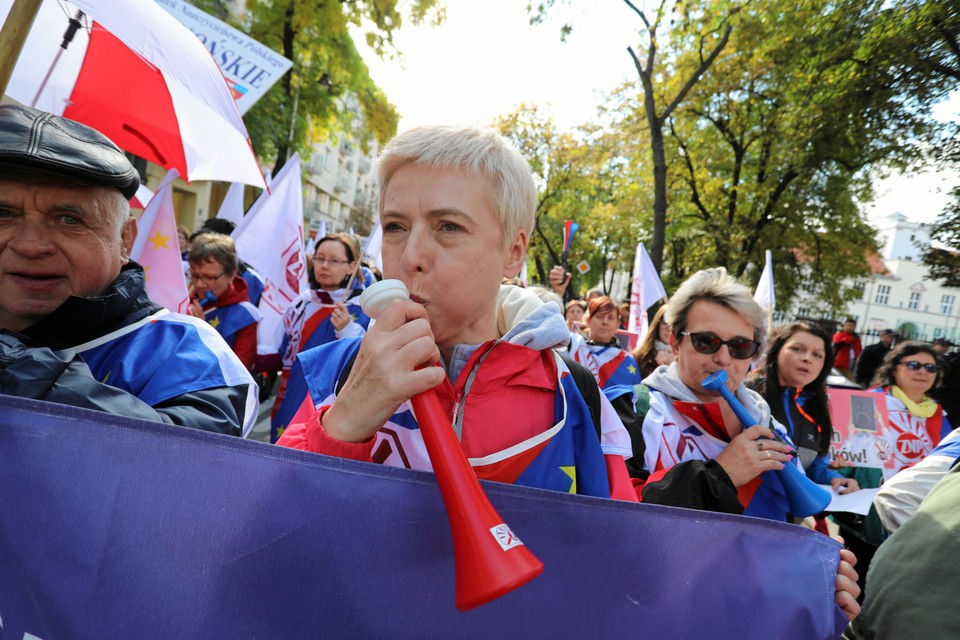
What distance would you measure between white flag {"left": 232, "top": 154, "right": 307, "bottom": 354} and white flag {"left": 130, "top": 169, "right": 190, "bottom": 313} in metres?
1.73

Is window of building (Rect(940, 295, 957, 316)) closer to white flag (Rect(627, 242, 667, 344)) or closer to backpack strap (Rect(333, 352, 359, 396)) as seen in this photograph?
white flag (Rect(627, 242, 667, 344))

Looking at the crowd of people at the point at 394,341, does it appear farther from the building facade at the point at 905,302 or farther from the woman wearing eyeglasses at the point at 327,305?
the building facade at the point at 905,302

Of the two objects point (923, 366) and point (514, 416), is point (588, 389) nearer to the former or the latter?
point (514, 416)

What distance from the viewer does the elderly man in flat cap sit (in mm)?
1332

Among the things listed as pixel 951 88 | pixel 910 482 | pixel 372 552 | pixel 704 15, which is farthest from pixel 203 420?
pixel 704 15

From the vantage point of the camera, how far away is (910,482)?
217cm

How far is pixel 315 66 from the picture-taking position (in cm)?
1366

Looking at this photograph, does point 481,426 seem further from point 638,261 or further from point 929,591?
point 638,261

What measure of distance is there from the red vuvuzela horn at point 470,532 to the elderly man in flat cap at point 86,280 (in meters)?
0.63

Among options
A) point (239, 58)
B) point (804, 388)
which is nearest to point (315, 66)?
point (239, 58)

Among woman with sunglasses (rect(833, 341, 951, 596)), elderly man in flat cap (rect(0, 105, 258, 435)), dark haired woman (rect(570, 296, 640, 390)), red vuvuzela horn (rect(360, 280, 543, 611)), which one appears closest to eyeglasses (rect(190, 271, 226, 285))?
dark haired woman (rect(570, 296, 640, 390))

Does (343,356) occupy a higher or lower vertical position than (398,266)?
lower

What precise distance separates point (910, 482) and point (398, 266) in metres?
2.05

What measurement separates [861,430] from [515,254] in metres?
3.62
